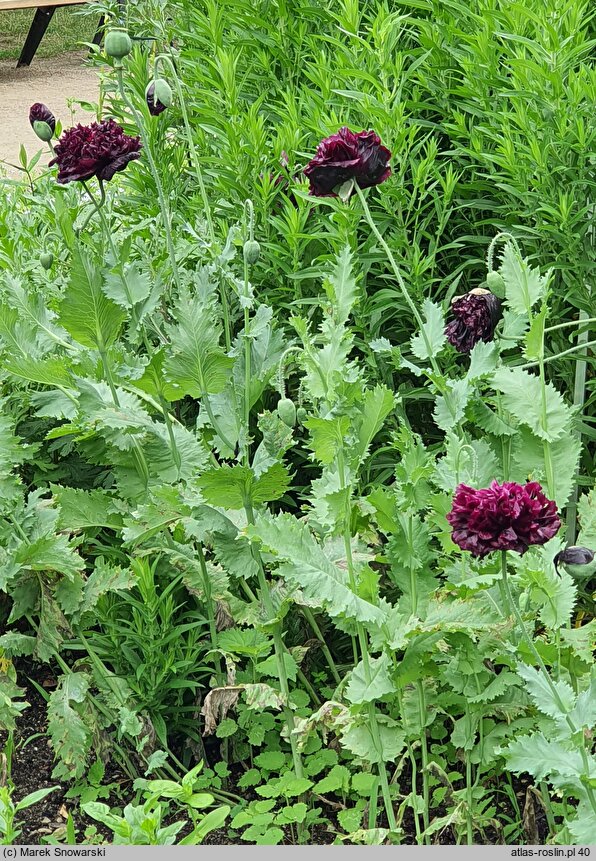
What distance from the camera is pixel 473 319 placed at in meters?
1.95

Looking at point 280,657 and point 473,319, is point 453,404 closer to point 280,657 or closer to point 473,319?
point 473,319

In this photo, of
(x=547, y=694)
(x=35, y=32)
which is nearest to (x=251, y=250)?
(x=547, y=694)

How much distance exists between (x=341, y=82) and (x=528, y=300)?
1.05 m

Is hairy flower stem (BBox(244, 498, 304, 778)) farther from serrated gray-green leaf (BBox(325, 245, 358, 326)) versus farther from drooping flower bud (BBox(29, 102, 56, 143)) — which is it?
drooping flower bud (BBox(29, 102, 56, 143))

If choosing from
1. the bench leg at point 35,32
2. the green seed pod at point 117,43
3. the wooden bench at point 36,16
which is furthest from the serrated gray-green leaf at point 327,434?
the bench leg at point 35,32

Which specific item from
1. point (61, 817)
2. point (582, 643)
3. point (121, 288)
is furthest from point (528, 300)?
point (61, 817)

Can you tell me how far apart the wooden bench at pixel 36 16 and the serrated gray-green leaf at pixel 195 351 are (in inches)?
366

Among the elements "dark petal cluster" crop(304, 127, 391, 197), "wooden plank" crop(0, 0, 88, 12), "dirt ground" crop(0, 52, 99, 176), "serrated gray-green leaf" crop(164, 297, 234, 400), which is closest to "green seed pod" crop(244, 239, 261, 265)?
"serrated gray-green leaf" crop(164, 297, 234, 400)

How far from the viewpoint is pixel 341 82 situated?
2645mm

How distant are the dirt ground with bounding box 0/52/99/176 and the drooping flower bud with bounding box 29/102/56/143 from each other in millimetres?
5215

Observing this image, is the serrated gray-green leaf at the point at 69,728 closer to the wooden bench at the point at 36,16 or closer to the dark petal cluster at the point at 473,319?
the dark petal cluster at the point at 473,319

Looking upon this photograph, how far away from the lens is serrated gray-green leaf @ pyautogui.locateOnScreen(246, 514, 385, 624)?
1.72m

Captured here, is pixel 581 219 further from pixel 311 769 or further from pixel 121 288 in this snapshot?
pixel 311 769

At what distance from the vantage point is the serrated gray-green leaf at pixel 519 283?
6.19 ft
